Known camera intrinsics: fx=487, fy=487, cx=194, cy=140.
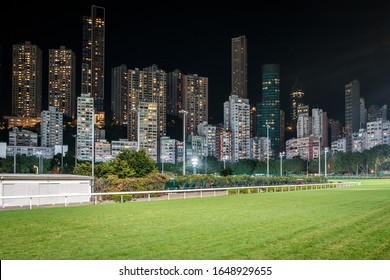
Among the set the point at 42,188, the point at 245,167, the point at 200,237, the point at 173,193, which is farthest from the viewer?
the point at 245,167

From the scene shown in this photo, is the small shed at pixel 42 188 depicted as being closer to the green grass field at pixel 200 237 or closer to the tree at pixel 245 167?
the green grass field at pixel 200 237

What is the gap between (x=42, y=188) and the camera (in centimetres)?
2897

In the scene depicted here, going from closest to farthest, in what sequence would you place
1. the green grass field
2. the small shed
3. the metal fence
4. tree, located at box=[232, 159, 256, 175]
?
the green grass field < the small shed < the metal fence < tree, located at box=[232, 159, 256, 175]

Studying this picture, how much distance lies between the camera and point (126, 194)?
30234 mm

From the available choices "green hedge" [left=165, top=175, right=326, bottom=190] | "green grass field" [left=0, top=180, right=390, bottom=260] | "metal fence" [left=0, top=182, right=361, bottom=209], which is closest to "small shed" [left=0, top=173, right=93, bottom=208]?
"metal fence" [left=0, top=182, right=361, bottom=209]

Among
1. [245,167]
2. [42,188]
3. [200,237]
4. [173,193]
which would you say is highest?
[245,167]

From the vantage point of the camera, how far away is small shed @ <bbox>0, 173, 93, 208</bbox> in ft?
86.9

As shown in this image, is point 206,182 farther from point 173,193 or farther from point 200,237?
point 200,237

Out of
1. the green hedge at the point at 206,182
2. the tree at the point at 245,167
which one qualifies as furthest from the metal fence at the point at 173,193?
the tree at the point at 245,167

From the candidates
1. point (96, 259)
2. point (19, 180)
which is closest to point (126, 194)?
point (19, 180)

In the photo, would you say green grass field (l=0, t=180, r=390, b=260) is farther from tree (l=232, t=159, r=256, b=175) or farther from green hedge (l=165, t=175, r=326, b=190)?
tree (l=232, t=159, r=256, b=175)

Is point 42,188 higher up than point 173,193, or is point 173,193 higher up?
point 42,188

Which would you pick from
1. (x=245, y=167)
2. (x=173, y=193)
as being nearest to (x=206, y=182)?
(x=173, y=193)
